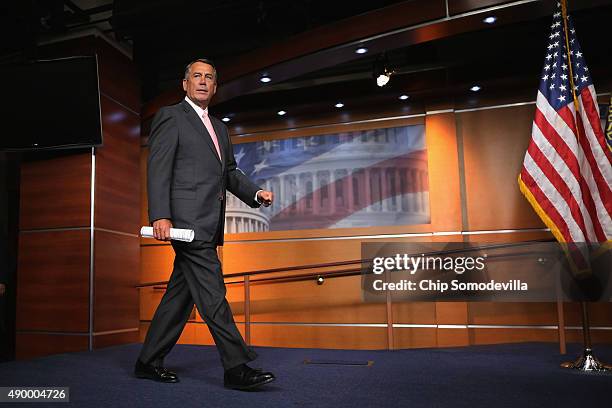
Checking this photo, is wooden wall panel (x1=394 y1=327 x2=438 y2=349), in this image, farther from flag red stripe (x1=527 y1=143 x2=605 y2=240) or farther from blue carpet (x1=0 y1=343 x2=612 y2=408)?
flag red stripe (x1=527 y1=143 x2=605 y2=240)

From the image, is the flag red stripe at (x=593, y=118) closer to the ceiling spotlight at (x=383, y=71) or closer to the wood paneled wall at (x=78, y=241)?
the ceiling spotlight at (x=383, y=71)

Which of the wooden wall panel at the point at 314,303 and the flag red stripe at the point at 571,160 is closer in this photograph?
the flag red stripe at the point at 571,160

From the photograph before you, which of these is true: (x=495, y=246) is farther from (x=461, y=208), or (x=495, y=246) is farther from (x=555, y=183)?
(x=555, y=183)

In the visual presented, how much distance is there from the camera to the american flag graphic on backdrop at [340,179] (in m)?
5.12

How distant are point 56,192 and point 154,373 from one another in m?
2.95

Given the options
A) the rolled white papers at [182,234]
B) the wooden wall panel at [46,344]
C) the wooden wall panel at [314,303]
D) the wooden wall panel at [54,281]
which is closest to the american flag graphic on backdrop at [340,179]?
the wooden wall panel at [314,303]

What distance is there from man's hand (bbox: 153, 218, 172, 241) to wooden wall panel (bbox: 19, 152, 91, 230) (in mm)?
2802

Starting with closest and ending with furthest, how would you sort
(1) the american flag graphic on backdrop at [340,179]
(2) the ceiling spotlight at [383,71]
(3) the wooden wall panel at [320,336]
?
(2) the ceiling spotlight at [383,71] → (3) the wooden wall panel at [320,336] → (1) the american flag graphic on backdrop at [340,179]

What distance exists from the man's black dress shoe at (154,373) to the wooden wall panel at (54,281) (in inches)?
90.3

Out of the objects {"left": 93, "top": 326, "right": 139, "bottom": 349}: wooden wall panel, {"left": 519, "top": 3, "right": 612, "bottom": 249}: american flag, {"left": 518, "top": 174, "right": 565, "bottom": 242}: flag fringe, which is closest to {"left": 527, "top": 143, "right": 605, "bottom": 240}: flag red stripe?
{"left": 519, "top": 3, "right": 612, "bottom": 249}: american flag

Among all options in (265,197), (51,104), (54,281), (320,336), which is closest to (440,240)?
(320,336)

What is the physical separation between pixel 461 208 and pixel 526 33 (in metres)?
1.69

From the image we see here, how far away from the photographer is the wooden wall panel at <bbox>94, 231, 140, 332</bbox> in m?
4.77

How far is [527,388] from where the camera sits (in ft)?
7.86
